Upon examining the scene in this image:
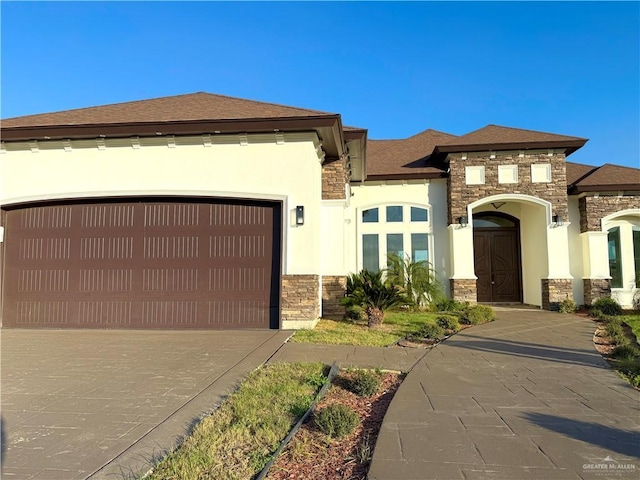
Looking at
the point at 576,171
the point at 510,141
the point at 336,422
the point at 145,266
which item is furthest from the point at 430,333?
the point at 576,171

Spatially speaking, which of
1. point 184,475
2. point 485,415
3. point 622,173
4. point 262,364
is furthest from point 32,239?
point 622,173

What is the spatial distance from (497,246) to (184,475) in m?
14.1

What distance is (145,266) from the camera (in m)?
8.79

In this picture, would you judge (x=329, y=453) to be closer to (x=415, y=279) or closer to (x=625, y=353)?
(x=625, y=353)

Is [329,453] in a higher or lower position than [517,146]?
lower

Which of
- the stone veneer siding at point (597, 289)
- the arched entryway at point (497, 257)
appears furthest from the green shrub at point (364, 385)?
the arched entryway at point (497, 257)

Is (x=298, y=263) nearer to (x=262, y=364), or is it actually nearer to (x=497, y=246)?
(x=262, y=364)

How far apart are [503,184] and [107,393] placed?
38.9ft

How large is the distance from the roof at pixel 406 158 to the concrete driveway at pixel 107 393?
25.7ft

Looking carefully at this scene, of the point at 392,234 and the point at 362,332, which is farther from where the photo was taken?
the point at 392,234

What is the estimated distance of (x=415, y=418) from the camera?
143 inches

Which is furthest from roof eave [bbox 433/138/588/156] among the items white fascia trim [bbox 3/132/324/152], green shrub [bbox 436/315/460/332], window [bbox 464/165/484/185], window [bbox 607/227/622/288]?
green shrub [bbox 436/315/460/332]

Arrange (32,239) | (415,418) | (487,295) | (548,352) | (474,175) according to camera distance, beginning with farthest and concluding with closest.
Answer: (487,295) → (474,175) → (32,239) → (548,352) → (415,418)

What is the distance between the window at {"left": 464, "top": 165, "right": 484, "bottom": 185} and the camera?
497 inches
